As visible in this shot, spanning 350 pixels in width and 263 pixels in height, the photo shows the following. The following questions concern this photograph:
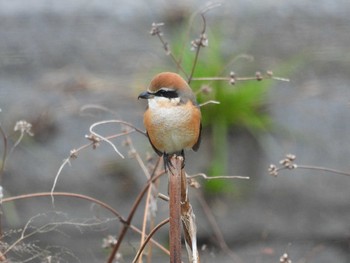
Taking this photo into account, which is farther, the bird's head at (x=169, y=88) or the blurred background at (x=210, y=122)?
the blurred background at (x=210, y=122)

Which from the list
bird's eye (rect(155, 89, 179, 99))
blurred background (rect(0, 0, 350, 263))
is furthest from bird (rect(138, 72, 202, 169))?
blurred background (rect(0, 0, 350, 263))

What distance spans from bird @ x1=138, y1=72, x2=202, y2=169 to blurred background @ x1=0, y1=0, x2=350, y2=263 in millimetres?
1544

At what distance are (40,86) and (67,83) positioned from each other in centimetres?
13

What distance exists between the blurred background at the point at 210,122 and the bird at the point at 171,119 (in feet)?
5.07

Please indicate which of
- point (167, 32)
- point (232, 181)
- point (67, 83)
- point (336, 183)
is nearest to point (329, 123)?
point (336, 183)

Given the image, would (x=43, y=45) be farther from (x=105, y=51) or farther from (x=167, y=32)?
(x=167, y=32)

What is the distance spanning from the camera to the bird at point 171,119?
8.07ft

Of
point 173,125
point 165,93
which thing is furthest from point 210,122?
point 165,93

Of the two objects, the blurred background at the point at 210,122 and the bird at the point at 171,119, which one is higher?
the blurred background at the point at 210,122

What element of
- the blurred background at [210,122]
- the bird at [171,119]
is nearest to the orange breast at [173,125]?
the bird at [171,119]

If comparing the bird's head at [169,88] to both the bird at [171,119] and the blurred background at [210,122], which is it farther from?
the blurred background at [210,122]

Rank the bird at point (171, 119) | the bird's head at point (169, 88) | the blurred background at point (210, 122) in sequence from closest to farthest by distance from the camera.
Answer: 1. the bird's head at point (169, 88)
2. the bird at point (171, 119)
3. the blurred background at point (210, 122)

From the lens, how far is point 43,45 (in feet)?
14.2

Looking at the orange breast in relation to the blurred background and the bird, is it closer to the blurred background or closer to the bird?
the bird
